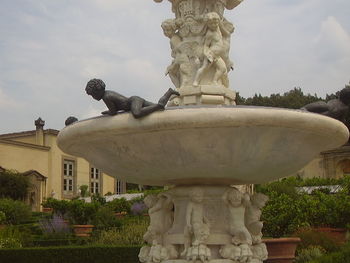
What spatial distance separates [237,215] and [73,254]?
7.38 meters

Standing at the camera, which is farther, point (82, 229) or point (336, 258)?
→ point (82, 229)

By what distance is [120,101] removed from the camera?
15.2 feet

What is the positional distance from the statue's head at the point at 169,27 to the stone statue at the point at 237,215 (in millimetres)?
2355

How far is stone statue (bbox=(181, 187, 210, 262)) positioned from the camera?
498cm

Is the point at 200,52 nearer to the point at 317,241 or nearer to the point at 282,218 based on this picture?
the point at 317,241

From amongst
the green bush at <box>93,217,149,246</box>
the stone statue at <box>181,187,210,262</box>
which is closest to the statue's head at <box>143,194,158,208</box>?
the stone statue at <box>181,187,210,262</box>

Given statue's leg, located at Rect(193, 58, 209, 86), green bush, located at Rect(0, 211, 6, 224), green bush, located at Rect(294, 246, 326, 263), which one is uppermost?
statue's leg, located at Rect(193, 58, 209, 86)

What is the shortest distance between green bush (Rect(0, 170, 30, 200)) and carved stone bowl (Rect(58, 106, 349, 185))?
23632 millimetres

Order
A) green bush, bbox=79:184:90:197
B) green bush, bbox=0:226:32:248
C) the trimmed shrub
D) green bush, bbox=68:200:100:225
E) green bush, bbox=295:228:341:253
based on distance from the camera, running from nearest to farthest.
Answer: the trimmed shrub → green bush, bbox=295:228:341:253 → green bush, bbox=0:226:32:248 → green bush, bbox=68:200:100:225 → green bush, bbox=79:184:90:197

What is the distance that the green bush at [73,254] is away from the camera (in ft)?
→ 38.5

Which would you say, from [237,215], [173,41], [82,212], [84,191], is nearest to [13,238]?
[82,212]

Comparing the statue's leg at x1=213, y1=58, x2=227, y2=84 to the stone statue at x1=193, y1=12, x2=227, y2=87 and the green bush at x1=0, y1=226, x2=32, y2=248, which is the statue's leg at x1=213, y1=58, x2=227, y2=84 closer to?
the stone statue at x1=193, y1=12, x2=227, y2=87

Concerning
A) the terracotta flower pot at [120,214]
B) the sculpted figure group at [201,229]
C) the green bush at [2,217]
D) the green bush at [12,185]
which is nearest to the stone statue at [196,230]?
the sculpted figure group at [201,229]

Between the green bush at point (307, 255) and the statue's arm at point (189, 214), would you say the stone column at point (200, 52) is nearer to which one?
the statue's arm at point (189, 214)
